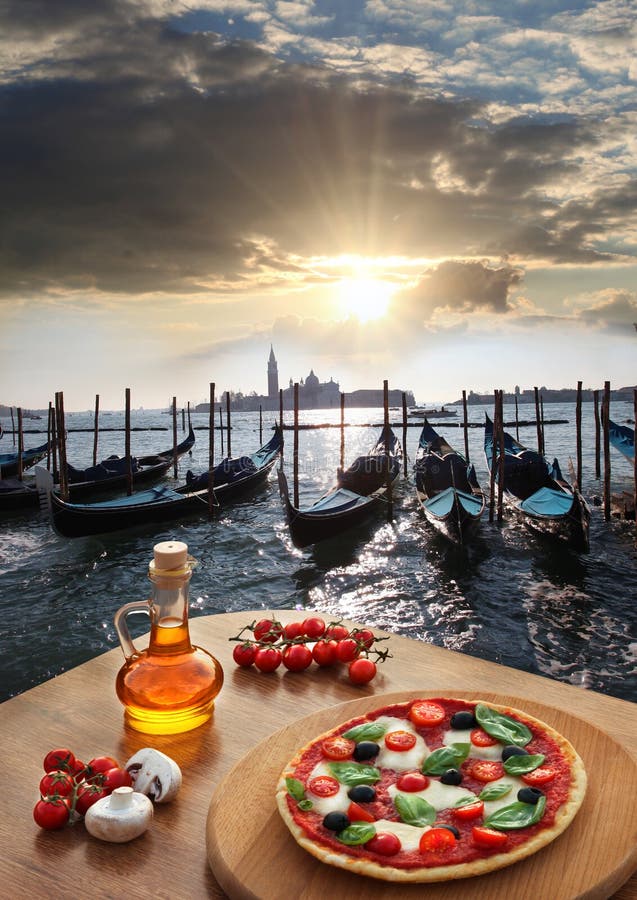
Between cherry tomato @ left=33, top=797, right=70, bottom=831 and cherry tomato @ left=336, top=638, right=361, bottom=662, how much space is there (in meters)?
0.93

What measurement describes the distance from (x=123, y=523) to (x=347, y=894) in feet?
43.6

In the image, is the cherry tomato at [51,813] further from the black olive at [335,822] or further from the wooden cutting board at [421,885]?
the black olive at [335,822]

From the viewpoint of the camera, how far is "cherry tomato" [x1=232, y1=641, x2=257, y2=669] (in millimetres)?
1969

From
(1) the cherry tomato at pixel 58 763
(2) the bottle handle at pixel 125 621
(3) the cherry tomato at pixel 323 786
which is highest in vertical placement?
(2) the bottle handle at pixel 125 621

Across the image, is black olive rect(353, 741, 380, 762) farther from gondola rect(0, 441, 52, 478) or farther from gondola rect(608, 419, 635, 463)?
gondola rect(0, 441, 52, 478)

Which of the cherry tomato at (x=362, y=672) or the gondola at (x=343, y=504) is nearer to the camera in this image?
the cherry tomato at (x=362, y=672)

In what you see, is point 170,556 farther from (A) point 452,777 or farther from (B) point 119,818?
(A) point 452,777

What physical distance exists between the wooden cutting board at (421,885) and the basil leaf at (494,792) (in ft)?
0.47

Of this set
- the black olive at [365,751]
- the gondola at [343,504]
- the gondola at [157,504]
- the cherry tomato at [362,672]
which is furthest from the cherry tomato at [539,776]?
the gondola at [157,504]

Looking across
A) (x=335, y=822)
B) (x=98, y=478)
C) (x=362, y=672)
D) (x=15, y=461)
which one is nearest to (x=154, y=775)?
(x=335, y=822)

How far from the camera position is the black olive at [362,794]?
4.22 ft

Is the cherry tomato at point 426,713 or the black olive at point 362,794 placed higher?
the cherry tomato at point 426,713

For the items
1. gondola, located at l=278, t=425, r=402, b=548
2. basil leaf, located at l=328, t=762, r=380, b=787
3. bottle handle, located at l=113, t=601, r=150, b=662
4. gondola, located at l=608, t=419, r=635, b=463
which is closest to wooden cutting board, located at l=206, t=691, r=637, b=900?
basil leaf, located at l=328, t=762, r=380, b=787

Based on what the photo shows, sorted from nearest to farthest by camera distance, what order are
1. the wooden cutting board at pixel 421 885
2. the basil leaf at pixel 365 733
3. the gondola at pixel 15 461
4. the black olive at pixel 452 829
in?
1. the wooden cutting board at pixel 421 885
2. the black olive at pixel 452 829
3. the basil leaf at pixel 365 733
4. the gondola at pixel 15 461
